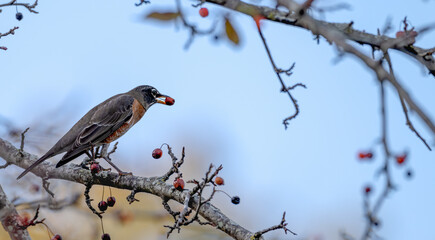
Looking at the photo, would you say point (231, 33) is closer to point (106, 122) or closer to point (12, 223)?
point (12, 223)

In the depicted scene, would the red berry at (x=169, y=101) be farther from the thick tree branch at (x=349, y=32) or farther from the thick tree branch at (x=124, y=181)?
the thick tree branch at (x=349, y=32)

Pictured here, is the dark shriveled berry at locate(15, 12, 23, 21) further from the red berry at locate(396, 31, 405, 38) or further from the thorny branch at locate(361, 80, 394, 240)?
the thorny branch at locate(361, 80, 394, 240)

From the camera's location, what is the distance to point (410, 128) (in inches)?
79.5

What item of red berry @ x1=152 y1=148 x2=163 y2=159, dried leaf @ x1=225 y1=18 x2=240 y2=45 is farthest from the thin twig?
red berry @ x1=152 y1=148 x2=163 y2=159

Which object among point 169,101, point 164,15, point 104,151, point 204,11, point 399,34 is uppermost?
point 169,101

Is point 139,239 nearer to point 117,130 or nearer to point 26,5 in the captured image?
point 117,130

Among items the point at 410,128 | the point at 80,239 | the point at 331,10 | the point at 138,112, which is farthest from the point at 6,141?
the point at 410,128

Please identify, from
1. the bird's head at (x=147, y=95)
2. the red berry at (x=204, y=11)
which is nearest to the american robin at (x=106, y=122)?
the bird's head at (x=147, y=95)

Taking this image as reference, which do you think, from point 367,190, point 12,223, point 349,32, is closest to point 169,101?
point 12,223

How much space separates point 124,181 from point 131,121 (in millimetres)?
1476

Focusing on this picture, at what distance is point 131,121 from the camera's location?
5.70 metres

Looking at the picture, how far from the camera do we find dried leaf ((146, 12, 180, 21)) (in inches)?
88.5

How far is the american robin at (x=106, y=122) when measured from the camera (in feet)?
16.3

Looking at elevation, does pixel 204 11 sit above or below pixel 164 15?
above
